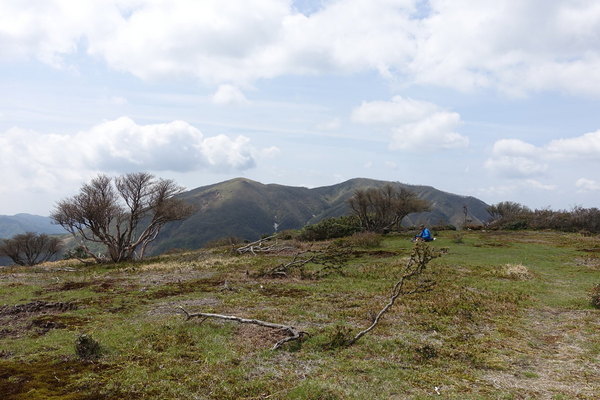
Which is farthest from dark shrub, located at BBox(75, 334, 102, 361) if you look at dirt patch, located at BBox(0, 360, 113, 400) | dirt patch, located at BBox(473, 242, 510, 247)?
dirt patch, located at BBox(473, 242, 510, 247)

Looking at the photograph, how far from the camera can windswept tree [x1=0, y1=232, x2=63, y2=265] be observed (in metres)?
75.1

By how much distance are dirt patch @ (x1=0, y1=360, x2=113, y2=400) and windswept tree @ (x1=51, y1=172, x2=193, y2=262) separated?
33.4m

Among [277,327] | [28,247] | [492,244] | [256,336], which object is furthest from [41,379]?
[28,247]

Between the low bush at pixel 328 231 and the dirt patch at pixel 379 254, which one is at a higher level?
the low bush at pixel 328 231

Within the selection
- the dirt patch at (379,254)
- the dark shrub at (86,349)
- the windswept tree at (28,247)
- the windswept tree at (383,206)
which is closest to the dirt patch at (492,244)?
the dirt patch at (379,254)

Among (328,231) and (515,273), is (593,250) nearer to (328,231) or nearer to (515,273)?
(515,273)

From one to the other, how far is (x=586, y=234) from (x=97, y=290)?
6771cm

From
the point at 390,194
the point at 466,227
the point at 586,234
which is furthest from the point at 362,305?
the point at 466,227

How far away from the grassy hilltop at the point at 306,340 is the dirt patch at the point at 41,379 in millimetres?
43

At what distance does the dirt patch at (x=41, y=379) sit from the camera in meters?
8.13

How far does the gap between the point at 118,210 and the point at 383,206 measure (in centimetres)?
3978

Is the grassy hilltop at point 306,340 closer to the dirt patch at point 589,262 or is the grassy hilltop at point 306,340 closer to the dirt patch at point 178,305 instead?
the dirt patch at point 178,305

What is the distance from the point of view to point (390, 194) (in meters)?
60.4

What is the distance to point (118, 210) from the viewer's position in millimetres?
42469
